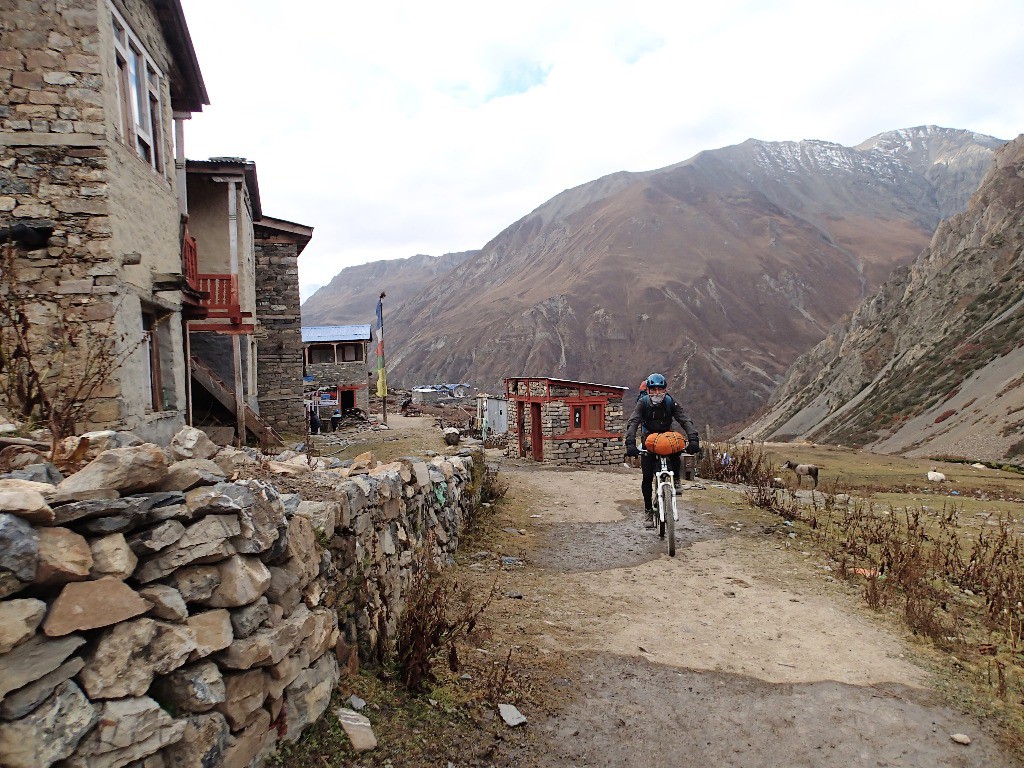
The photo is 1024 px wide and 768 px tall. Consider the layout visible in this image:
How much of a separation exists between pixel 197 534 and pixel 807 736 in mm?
3648

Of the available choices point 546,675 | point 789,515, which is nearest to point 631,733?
point 546,675

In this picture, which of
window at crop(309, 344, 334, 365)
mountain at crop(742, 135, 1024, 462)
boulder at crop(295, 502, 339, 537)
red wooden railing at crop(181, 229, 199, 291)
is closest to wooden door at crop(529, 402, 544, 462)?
red wooden railing at crop(181, 229, 199, 291)

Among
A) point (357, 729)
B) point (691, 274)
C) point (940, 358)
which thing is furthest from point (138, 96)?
point (691, 274)

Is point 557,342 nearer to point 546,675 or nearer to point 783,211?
point 783,211

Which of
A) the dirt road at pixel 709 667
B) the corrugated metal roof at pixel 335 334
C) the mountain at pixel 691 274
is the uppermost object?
the mountain at pixel 691 274

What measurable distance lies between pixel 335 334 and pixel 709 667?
118 ft

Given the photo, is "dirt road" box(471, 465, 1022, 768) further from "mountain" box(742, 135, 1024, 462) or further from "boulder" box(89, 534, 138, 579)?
"mountain" box(742, 135, 1024, 462)

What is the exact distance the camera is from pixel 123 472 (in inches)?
105

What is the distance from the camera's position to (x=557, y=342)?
8844cm

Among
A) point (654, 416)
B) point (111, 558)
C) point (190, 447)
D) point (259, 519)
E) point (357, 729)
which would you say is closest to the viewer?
point (111, 558)

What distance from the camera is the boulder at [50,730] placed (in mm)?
2104

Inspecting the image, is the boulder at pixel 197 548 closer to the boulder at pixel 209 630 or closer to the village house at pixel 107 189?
the boulder at pixel 209 630

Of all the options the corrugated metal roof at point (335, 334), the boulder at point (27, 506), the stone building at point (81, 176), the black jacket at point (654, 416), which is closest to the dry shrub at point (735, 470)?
the black jacket at point (654, 416)

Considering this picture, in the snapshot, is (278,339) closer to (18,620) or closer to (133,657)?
(133,657)
